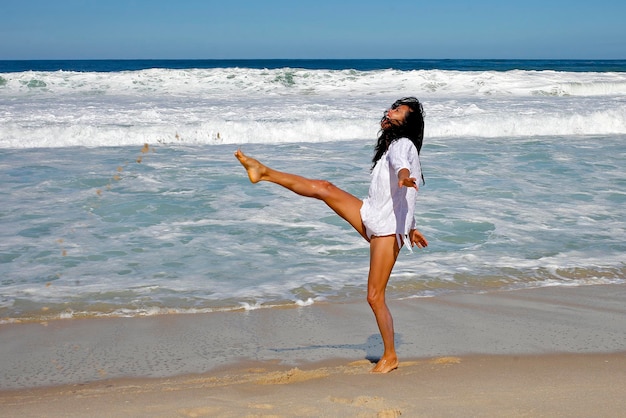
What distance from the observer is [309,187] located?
4176 mm

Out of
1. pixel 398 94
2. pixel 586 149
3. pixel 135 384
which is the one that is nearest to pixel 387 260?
pixel 135 384

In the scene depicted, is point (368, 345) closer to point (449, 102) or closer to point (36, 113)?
point (36, 113)

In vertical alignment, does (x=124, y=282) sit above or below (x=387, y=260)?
below

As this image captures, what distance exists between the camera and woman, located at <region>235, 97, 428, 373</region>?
411cm

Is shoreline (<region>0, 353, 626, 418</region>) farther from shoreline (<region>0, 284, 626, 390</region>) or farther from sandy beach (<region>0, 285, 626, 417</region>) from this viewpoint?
shoreline (<region>0, 284, 626, 390</region>)

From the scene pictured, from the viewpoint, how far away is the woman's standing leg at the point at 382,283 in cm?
417

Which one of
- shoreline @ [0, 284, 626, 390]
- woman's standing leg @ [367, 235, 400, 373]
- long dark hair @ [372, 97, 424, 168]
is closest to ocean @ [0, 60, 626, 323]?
shoreline @ [0, 284, 626, 390]

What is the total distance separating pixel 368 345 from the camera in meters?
4.84

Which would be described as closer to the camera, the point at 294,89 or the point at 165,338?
the point at 165,338

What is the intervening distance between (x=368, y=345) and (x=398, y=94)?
24448 millimetres

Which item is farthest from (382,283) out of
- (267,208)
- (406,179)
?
(267,208)

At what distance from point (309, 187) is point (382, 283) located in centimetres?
69

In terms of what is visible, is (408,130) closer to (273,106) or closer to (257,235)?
(257,235)

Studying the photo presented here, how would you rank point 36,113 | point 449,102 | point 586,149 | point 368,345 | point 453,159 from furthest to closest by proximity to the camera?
1. point 449,102
2. point 36,113
3. point 586,149
4. point 453,159
5. point 368,345
